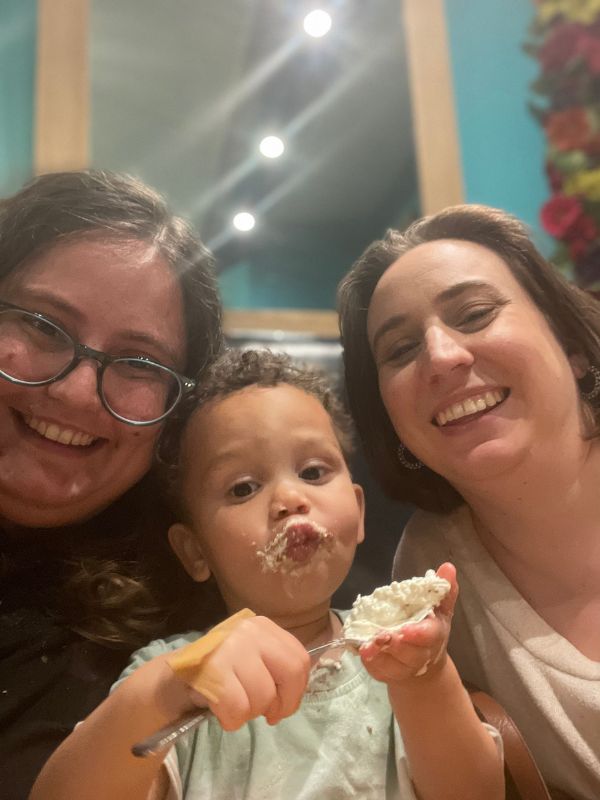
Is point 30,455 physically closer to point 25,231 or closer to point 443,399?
point 25,231

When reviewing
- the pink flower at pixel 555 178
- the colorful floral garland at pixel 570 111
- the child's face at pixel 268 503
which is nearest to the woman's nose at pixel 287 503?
the child's face at pixel 268 503

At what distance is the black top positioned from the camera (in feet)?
2.08

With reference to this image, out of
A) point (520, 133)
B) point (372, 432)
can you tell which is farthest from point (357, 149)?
point (372, 432)

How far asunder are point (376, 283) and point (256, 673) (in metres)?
0.47

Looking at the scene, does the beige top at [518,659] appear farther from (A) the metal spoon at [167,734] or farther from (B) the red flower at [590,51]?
(B) the red flower at [590,51]

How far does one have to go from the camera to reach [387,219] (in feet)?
3.92

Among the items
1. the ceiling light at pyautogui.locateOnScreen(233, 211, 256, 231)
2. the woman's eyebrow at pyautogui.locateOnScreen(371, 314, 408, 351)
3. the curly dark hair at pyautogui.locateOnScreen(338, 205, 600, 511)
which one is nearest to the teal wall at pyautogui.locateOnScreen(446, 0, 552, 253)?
the ceiling light at pyautogui.locateOnScreen(233, 211, 256, 231)

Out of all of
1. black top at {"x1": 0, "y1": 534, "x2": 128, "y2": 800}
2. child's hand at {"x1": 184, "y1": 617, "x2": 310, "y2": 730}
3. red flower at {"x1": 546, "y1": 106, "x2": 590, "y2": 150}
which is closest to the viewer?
child's hand at {"x1": 184, "y1": 617, "x2": 310, "y2": 730}

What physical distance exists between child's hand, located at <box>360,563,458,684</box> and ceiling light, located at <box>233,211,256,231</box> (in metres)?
1.08

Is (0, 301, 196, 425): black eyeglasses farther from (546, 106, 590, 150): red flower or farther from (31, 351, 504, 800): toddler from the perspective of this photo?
(546, 106, 590, 150): red flower

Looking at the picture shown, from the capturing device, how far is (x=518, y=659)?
0.75 m

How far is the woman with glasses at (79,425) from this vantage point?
71cm

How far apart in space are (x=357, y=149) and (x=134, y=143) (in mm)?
553

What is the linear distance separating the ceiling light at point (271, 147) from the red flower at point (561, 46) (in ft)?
2.18
